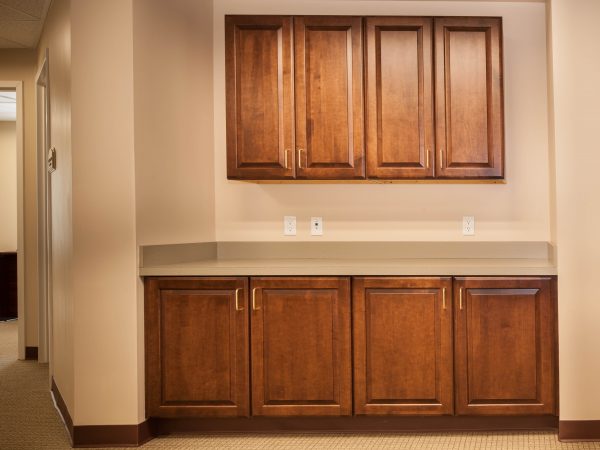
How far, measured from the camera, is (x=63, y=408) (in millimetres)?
3350

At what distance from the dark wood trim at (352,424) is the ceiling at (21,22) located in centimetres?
264

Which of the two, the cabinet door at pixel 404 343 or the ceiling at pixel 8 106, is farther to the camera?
the ceiling at pixel 8 106

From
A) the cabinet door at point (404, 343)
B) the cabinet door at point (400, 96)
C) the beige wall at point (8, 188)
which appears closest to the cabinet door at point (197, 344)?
the cabinet door at point (404, 343)

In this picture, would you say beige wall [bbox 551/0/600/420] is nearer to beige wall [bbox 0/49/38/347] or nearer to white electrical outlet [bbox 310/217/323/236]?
white electrical outlet [bbox 310/217/323/236]

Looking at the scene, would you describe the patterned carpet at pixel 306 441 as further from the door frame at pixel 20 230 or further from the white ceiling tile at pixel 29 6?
the white ceiling tile at pixel 29 6

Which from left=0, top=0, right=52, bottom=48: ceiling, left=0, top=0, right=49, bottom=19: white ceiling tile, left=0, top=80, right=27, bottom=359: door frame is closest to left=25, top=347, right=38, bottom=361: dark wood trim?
left=0, top=80, right=27, bottom=359: door frame

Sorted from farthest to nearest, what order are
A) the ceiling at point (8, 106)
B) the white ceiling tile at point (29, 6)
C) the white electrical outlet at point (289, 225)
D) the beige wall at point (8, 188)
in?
1. the beige wall at point (8, 188)
2. the ceiling at point (8, 106)
3. the white ceiling tile at point (29, 6)
4. the white electrical outlet at point (289, 225)

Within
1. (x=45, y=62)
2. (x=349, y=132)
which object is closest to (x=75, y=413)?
(x=349, y=132)

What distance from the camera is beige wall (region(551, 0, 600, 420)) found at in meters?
2.95

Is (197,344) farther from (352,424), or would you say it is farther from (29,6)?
(29,6)

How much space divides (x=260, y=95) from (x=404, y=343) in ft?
4.85

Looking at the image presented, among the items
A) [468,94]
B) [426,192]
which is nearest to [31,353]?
[426,192]

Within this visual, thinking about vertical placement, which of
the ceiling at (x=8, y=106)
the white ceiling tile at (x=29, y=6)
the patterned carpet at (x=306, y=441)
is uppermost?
the white ceiling tile at (x=29, y=6)

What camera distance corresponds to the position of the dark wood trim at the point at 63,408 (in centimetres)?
309
